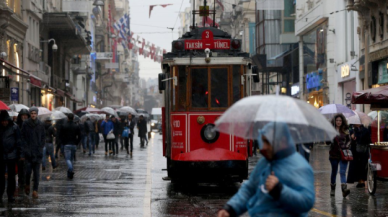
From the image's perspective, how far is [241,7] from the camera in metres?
76.8

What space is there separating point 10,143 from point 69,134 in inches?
189

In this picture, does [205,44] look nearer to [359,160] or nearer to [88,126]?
[359,160]

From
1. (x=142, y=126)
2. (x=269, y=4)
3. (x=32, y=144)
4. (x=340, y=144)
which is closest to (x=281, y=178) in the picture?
(x=340, y=144)

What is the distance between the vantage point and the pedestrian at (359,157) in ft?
53.7

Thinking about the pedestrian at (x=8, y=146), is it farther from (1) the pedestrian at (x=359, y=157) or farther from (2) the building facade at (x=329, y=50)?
(2) the building facade at (x=329, y=50)

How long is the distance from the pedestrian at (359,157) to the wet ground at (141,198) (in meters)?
0.27

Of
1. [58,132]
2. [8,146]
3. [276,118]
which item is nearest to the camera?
[276,118]

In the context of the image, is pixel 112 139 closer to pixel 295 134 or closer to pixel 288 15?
pixel 295 134

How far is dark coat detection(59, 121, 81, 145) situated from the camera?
19.2 metres

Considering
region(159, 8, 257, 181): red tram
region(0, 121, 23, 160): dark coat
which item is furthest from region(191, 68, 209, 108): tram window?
region(0, 121, 23, 160): dark coat

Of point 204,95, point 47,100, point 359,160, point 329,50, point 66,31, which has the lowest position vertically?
point 359,160

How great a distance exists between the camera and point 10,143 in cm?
1449

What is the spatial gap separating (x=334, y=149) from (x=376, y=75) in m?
22.8

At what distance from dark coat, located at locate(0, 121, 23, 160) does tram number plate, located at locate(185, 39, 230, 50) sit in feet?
13.1
